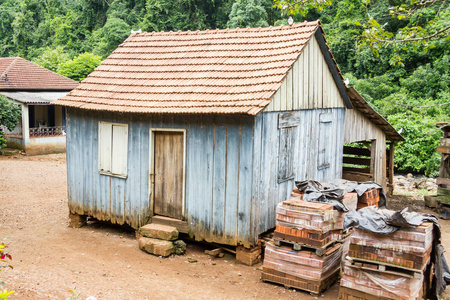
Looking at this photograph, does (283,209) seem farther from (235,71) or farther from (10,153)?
(10,153)

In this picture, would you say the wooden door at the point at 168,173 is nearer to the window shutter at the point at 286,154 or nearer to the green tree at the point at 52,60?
the window shutter at the point at 286,154

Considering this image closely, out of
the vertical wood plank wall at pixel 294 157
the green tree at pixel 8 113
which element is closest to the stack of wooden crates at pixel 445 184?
the vertical wood plank wall at pixel 294 157

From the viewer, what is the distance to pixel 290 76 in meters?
9.23

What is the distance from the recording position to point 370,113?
1362cm

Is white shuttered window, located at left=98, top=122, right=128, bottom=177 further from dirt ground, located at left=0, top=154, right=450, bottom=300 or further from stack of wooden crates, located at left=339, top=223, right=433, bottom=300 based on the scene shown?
stack of wooden crates, located at left=339, top=223, right=433, bottom=300

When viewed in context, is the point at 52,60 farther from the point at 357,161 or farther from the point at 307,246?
the point at 307,246

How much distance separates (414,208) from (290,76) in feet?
26.3

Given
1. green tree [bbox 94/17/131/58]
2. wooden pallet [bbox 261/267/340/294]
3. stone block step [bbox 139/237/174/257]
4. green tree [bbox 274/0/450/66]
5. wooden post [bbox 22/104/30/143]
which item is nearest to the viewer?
wooden pallet [bbox 261/267/340/294]

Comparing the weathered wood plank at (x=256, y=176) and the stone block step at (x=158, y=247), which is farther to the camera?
the stone block step at (x=158, y=247)

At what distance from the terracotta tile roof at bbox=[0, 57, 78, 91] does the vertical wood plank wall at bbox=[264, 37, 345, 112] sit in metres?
20.7

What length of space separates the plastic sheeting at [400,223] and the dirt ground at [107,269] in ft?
4.80

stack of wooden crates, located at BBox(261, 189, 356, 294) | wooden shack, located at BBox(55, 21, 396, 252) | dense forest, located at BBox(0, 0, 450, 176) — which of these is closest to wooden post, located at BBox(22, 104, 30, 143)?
dense forest, located at BBox(0, 0, 450, 176)

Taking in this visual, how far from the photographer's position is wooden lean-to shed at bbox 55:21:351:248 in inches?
340

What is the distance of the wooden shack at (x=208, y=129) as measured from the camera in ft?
28.3
